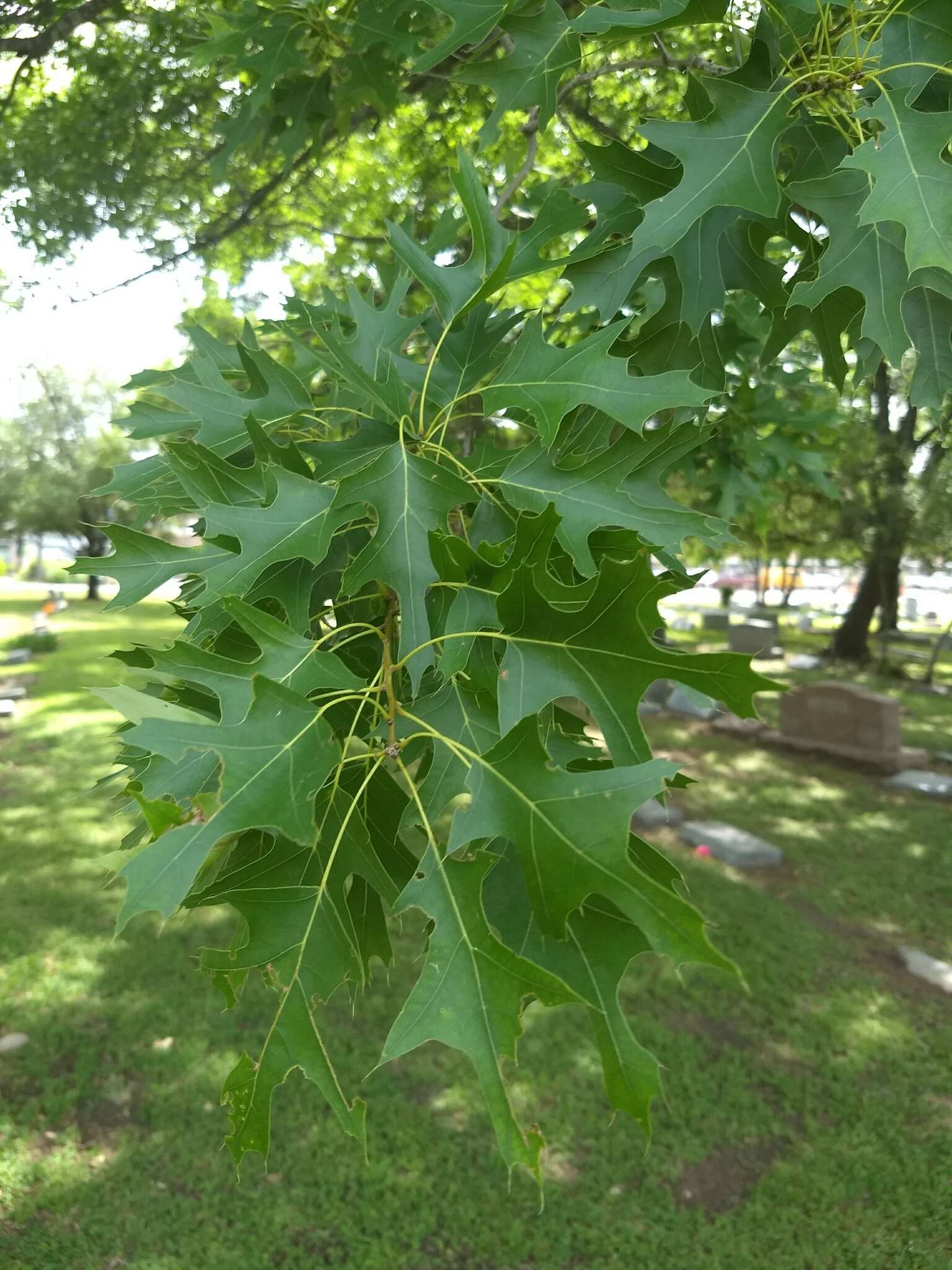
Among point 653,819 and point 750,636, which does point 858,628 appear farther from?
point 653,819

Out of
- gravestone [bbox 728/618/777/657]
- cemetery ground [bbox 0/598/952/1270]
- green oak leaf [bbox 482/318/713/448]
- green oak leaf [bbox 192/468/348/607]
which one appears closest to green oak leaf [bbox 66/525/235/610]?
green oak leaf [bbox 192/468/348/607]

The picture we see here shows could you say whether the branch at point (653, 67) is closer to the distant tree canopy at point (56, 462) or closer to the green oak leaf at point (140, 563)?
the green oak leaf at point (140, 563)

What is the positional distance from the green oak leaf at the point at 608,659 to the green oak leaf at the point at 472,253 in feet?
1.58

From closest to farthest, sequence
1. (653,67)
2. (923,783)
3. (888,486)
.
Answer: (653,67)
(923,783)
(888,486)

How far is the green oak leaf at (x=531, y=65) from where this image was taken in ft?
5.35

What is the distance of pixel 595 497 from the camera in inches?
49.8

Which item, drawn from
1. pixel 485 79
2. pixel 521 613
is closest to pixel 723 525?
pixel 521 613

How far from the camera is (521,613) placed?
1106 millimetres

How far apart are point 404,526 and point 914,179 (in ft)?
2.74

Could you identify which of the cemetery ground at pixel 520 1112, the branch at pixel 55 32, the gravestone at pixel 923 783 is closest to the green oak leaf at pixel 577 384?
the cemetery ground at pixel 520 1112

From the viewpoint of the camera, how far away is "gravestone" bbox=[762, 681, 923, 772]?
875 centimetres

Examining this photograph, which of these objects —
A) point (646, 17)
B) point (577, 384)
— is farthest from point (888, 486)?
point (577, 384)

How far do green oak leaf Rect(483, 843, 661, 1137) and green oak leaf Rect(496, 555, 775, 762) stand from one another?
0.64ft

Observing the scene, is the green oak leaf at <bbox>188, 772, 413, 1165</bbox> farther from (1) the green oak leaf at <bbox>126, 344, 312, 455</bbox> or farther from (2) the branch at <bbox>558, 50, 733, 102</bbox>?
(2) the branch at <bbox>558, 50, 733, 102</bbox>
